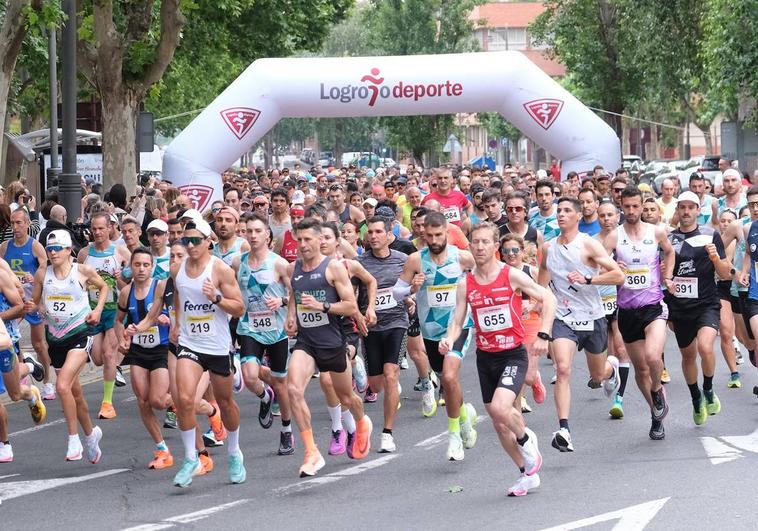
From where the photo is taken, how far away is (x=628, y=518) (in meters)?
8.48

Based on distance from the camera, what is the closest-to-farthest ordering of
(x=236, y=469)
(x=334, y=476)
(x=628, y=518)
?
(x=628, y=518), (x=236, y=469), (x=334, y=476)

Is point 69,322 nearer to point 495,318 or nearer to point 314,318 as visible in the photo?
point 314,318

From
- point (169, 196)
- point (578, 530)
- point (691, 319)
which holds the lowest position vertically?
point (578, 530)

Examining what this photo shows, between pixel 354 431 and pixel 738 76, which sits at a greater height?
pixel 738 76

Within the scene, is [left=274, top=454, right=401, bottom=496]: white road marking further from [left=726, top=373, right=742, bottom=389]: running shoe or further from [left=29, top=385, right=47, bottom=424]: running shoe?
[left=726, top=373, right=742, bottom=389]: running shoe

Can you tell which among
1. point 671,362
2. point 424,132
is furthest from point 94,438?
point 424,132

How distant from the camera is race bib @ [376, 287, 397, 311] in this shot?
11625mm

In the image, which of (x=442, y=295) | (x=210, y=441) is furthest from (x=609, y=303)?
(x=210, y=441)

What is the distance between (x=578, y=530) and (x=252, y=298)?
3691 millimetres

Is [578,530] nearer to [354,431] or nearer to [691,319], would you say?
[354,431]

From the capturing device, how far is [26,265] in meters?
13.7

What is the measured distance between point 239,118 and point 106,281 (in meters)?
8.83

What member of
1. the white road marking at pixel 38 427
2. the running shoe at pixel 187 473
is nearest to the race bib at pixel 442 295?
the running shoe at pixel 187 473

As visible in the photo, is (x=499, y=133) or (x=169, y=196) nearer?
(x=169, y=196)
